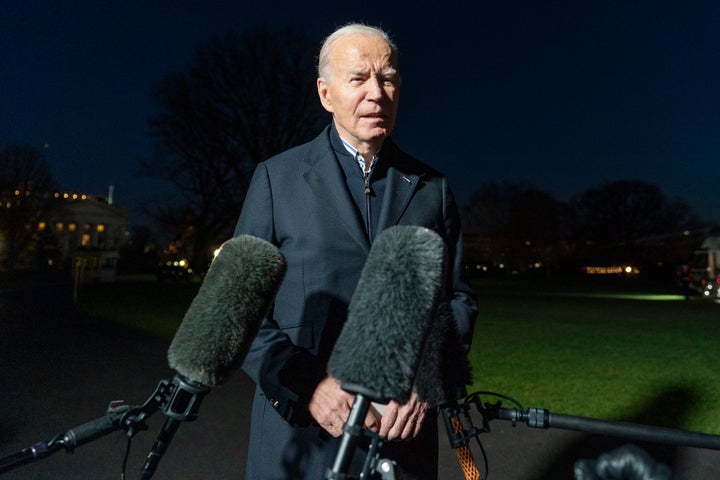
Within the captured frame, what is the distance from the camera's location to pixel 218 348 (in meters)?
1.51

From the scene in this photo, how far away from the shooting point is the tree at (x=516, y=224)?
275ft

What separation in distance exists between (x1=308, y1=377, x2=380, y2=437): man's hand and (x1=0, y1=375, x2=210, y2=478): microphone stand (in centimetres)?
38

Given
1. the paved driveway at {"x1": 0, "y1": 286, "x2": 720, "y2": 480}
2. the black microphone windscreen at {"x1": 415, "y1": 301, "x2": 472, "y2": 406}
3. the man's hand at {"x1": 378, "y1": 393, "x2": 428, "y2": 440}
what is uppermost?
the black microphone windscreen at {"x1": 415, "y1": 301, "x2": 472, "y2": 406}

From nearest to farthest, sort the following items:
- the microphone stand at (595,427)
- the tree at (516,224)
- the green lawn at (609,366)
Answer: the microphone stand at (595,427) < the green lawn at (609,366) < the tree at (516,224)

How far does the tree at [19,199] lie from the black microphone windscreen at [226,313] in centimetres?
6869

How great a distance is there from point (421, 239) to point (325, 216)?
81cm

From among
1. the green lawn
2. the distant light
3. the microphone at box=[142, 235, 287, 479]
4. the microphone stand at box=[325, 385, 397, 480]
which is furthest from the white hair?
the distant light

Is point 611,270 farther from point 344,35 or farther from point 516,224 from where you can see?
point 344,35

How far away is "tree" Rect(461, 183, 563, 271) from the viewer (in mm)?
83812

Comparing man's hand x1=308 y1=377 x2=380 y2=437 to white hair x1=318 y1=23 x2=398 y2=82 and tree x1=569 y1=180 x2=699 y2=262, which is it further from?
tree x1=569 y1=180 x2=699 y2=262

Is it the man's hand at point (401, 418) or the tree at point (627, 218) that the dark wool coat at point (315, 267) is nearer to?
the man's hand at point (401, 418)

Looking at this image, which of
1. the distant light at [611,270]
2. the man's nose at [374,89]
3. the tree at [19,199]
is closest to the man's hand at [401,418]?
the man's nose at [374,89]

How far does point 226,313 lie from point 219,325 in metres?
0.03

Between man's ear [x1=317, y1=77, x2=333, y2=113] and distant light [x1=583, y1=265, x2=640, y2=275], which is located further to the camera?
distant light [x1=583, y1=265, x2=640, y2=275]
